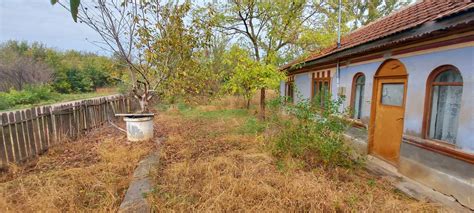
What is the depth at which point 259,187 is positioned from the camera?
10.9 ft

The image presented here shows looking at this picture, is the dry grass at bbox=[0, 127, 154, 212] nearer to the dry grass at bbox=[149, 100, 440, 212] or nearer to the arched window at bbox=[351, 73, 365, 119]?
the dry grass at bbox=[149, 100, 440, 212]

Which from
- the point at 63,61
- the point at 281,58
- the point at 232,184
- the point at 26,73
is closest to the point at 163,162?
the point at 232,184

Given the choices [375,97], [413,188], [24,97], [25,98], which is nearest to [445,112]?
[413,188]

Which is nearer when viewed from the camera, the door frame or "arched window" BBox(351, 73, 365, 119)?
the door frame

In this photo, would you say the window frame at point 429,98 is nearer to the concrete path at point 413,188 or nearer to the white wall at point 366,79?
the concrete path at point 413,188

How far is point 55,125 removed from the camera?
5.54 m

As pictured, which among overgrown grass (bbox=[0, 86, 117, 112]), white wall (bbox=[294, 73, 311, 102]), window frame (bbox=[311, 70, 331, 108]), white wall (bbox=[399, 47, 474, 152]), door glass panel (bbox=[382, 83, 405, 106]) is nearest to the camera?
white wall (bbox=[399, 47, 474, 152])

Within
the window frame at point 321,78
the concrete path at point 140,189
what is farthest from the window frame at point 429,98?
the concrete path at point 140,189

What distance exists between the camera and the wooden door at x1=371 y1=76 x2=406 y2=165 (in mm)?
4840

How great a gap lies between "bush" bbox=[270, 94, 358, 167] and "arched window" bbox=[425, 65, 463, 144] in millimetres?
1456

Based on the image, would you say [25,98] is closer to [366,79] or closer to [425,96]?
[366,79]

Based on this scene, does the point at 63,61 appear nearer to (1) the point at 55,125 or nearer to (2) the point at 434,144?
(1) the point at 55,125

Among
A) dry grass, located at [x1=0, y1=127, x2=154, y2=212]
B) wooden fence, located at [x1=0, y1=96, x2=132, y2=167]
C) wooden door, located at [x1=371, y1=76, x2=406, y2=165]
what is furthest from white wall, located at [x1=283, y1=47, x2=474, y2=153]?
wooden fence, located at [x1=0, y1=96, x2=132, y2=167]

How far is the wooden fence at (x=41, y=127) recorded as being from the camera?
412 cm
